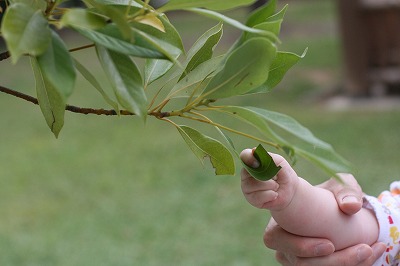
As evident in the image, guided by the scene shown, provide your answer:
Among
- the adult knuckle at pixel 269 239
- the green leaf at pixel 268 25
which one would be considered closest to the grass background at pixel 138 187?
the adult knuckle at pixel 269 239

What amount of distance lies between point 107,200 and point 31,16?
12.7 ft

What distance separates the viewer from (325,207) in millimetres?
1084

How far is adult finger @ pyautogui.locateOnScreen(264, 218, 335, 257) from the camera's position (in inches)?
42.3

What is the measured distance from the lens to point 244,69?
2.07 feet

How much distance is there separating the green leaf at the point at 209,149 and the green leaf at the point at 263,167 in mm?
32

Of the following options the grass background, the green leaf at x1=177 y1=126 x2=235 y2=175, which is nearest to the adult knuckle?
the green leaf at x1=177 y1=126 x2=235 y2=175

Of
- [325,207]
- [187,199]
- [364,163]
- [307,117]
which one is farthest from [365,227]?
[307,117]

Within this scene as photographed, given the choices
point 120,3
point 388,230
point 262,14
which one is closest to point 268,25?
point 262,14

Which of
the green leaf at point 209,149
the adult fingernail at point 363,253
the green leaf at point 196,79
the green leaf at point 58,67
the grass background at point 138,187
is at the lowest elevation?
the grass background at point 138,187

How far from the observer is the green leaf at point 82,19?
53 cm

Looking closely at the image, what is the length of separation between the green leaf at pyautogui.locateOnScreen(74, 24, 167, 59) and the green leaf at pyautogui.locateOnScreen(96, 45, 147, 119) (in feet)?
0.06

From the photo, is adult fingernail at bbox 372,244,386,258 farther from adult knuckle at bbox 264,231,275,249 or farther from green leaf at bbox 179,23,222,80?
green leaf at bbox 179,23,222,80

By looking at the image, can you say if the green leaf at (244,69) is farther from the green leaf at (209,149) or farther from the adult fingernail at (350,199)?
the adult fingernail at (350,199)

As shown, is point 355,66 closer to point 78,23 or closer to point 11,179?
point 11,179
